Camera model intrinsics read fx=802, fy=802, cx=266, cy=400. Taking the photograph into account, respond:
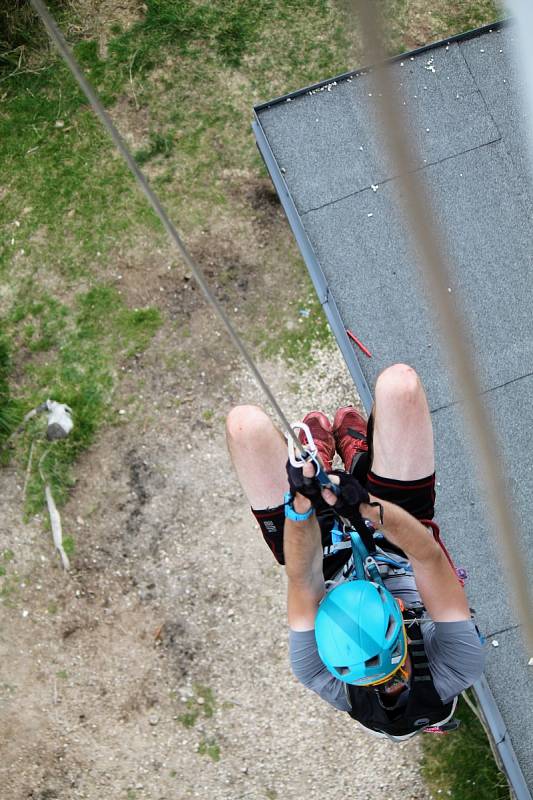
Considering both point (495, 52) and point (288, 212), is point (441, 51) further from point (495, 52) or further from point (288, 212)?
point (288, 212)

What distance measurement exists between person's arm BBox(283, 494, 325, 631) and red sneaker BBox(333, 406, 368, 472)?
2.64 feet

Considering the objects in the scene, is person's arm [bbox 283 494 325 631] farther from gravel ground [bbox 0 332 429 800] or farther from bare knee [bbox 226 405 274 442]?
gravel ground [bbox 0 332 429 800]

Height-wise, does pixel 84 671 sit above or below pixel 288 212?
below

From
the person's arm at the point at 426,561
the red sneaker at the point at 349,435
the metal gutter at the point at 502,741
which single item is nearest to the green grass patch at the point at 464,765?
the metal gutter at the point at 502,741

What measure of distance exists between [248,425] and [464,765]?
7.30ft

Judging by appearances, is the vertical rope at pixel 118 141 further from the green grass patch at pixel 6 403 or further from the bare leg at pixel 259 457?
the green grass patch at pixel 6 403

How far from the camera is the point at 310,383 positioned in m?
4.58

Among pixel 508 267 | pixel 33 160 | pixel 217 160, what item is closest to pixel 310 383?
pixel 508 267

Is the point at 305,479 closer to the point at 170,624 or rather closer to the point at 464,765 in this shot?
the point at 170,624

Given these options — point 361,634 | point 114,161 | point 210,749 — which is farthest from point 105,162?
point 361,634

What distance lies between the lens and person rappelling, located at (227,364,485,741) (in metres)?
2.47

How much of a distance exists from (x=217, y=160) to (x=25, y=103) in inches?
52.8

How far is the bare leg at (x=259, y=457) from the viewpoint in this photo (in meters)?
3.06

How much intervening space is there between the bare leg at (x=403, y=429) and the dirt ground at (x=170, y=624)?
1.52 metres
